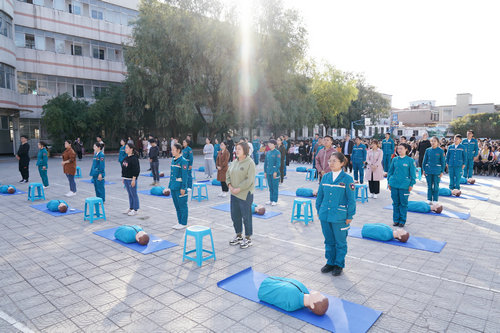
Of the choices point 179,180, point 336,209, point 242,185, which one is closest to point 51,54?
point 179,180

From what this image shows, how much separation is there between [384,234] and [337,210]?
7.61 feet

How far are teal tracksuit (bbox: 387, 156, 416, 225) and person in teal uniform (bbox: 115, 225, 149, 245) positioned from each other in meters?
5.53

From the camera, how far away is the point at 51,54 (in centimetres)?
3072

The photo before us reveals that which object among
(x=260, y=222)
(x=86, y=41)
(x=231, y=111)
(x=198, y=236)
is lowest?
(x=260, y=222)

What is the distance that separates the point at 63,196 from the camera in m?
11.5

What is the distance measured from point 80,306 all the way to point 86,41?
35.0 meters

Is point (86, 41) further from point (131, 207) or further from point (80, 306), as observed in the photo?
point (80, 306)

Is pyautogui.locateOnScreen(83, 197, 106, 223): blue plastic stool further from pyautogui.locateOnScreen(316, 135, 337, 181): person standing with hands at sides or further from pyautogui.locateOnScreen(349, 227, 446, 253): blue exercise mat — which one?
pyautogui.locateOnScreen(316, 135, 337, 181): person standing with hands at sides

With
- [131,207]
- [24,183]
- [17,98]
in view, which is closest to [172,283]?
[131,207]

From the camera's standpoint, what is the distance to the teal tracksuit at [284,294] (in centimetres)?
407

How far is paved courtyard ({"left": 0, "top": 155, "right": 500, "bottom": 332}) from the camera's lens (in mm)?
3887

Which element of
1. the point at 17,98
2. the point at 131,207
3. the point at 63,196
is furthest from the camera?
the point at 17,98

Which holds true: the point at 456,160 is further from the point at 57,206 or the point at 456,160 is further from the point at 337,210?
the point at 57,206

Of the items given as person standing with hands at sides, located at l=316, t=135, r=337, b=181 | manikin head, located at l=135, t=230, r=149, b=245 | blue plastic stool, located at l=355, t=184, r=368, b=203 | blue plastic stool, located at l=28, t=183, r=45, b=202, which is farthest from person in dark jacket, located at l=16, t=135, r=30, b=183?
blue plastic stool, located at l=355, t=184, r=368, b=203
